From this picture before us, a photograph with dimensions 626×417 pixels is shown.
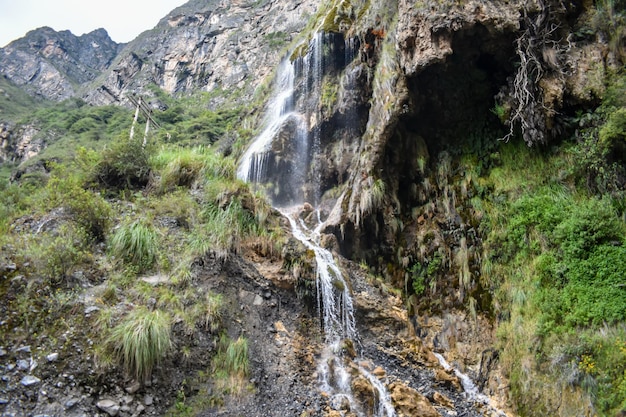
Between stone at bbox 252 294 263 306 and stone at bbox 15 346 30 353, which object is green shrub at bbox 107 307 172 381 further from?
stone at bbox 252 294 263 306

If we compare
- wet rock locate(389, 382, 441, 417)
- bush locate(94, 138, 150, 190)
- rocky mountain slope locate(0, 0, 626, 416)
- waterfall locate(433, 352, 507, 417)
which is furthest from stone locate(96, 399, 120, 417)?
waterfall locate(433, 352, 507, 417)

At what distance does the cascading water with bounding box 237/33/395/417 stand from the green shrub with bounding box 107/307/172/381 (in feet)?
9.35

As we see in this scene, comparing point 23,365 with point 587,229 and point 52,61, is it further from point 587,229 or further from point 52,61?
point 52,61

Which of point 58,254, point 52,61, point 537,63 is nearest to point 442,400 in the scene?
point 58,254

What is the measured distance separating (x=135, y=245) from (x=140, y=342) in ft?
7.57

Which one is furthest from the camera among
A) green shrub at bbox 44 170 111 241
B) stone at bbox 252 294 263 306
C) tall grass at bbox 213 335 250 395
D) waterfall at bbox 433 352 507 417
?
stone at bbox 252 294 263 306

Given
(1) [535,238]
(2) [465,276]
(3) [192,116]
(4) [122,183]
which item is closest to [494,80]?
(1) [535,238]

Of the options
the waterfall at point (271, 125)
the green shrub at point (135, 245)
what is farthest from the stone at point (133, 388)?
the waterfall at point (271, 125)

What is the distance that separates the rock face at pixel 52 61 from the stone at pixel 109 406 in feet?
246

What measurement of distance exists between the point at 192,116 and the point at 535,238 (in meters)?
36.8

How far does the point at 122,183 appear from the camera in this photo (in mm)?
9078

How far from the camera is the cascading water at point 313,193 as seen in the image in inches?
260

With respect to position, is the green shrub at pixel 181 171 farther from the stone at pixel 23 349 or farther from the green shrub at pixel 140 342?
the stone at pixel 23 349

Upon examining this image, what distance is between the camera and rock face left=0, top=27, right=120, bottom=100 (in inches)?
2589
